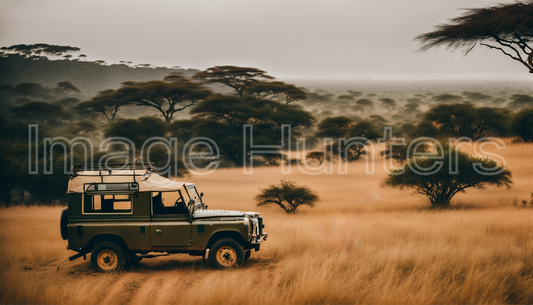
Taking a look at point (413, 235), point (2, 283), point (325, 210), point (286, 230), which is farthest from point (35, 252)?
point (325, 210)

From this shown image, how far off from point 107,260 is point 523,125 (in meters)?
33.8

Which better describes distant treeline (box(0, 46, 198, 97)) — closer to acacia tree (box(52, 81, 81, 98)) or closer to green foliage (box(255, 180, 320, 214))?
acacia tree (box(52, 81, 81, 98))

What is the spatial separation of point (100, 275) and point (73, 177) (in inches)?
79.3

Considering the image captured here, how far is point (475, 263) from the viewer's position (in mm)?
8938

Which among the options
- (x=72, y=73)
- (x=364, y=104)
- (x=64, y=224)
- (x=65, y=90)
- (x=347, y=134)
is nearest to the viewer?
(x=64, y=224)

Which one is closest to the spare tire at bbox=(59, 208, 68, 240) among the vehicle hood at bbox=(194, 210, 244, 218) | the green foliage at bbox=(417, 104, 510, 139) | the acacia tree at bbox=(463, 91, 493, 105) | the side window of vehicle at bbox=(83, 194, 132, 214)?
the side window of vehicle at bbox=(83, 194, 132, 214)

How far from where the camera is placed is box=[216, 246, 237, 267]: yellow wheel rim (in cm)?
931

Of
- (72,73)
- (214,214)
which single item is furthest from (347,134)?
(72,73)

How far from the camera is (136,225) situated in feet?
30.2

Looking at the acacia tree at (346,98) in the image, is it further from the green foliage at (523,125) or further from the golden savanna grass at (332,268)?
the golden savanna grass at (332,268)

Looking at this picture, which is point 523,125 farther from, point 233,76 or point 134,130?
point 134,130

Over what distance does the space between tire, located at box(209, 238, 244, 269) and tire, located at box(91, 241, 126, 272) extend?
5.82 ft

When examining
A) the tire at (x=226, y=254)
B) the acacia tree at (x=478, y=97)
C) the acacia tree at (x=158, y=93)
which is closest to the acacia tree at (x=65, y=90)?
the acacia tree at (x=158, y=93)

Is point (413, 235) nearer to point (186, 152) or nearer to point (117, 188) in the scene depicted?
point (117, 188)
